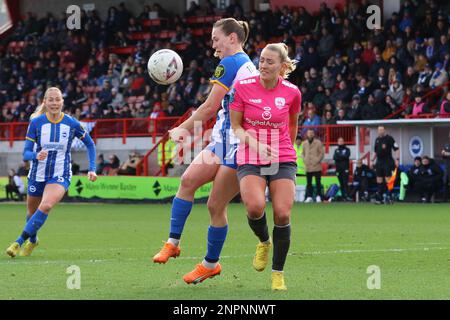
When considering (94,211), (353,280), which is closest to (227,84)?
(353,280)

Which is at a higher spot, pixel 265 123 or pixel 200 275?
pixel 265 123

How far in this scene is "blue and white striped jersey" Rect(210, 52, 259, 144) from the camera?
9.04 metres

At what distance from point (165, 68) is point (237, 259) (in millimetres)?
2726

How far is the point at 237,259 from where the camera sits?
11.6m

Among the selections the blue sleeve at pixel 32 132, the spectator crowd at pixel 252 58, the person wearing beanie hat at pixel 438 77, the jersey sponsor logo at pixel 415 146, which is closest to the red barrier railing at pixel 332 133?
the spectator crowd at pixel 252 58

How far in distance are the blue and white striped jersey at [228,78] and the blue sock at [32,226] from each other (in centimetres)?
389

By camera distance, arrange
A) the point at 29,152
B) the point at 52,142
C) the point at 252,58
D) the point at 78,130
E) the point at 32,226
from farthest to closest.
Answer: the point at 252,58 < the point at 78,130 < the point at 52,142 < the point at 29,152 < the point at 32,226

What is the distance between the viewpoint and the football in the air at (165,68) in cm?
984

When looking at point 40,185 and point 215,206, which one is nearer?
point 215,206

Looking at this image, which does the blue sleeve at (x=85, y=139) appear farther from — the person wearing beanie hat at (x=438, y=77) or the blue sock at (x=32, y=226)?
the person wearing beanie hat at (x=438, y=77)

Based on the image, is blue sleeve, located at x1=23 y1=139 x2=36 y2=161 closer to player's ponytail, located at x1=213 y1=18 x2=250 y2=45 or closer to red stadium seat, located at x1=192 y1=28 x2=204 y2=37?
player's ponytail, located at x1=213 y1=18 x2=250 y2=45

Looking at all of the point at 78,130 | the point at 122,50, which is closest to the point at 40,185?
the point at 78,130

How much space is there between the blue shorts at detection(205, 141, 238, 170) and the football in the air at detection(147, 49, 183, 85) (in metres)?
0.97

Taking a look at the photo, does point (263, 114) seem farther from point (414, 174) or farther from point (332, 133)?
point (332, 133)
